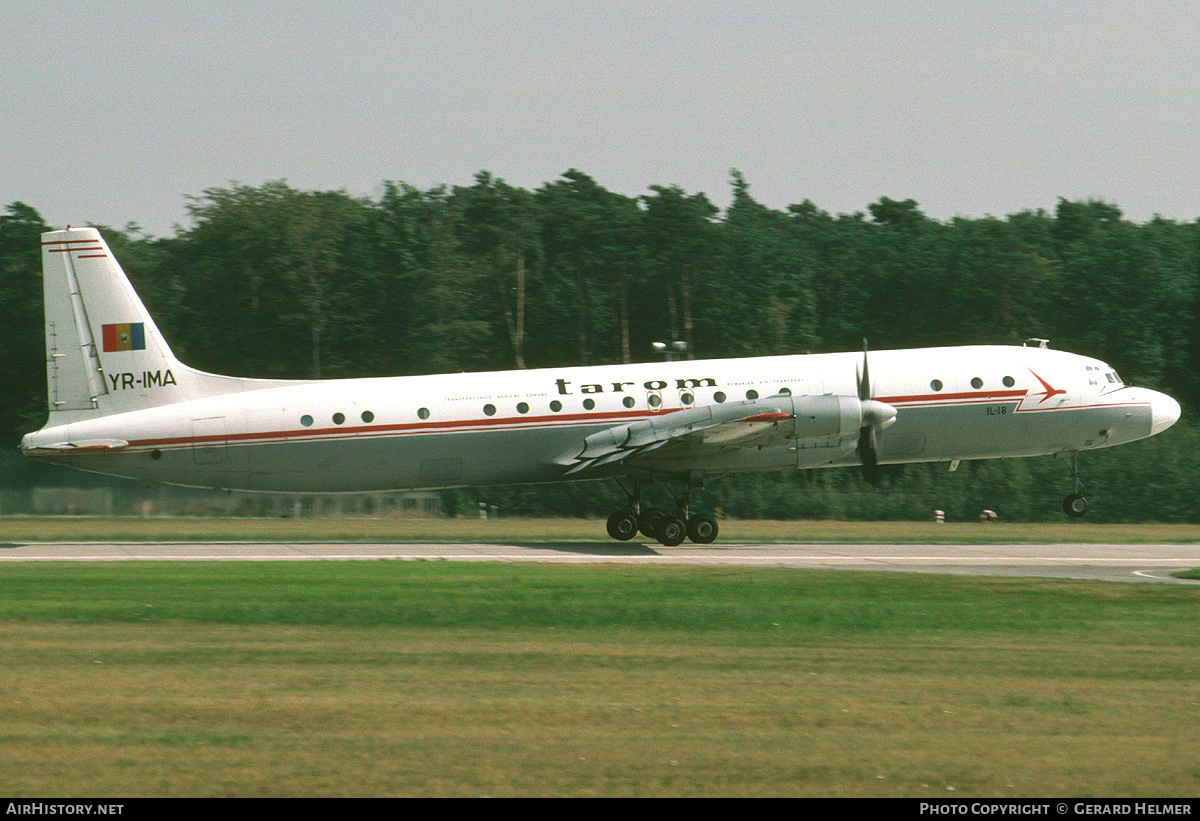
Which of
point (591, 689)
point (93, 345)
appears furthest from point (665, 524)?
point (591, 689)

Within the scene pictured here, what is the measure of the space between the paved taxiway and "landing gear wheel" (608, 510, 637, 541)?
325mm

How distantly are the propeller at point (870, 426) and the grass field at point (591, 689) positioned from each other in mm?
7847

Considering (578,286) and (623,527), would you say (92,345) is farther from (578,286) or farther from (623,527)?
(578,286)

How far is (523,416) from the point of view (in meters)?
31.2

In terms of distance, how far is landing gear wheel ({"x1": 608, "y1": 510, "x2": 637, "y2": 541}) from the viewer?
106ft

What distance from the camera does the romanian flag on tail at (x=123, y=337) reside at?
30.4 metres

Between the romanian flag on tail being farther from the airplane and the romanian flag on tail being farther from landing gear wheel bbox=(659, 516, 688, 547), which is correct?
Result: landing gear wheel bbox=(659, 516, 688, 547)

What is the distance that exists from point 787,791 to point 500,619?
31.9 feet

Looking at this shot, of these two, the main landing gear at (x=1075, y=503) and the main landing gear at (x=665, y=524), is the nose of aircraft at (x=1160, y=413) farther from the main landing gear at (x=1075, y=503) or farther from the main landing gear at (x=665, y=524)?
the main landing gear at (x=665, y=524)

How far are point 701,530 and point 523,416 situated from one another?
5391mm

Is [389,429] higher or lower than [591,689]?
higher

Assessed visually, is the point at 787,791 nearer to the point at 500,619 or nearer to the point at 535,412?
the point at 500,619

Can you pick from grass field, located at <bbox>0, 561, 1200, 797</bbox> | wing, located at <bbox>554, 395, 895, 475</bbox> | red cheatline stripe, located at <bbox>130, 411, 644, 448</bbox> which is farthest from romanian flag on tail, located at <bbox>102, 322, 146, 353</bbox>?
wing, located at <bbox>554, 395, 895, 475</bbox>

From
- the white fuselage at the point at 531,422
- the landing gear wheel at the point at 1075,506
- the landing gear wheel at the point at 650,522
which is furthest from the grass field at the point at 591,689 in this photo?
the landing gear wheel at the point at 1075,506
